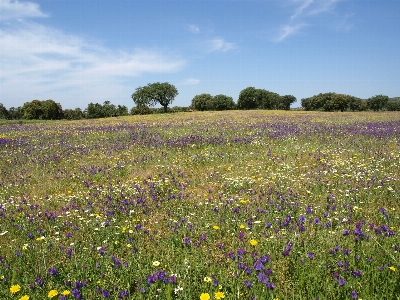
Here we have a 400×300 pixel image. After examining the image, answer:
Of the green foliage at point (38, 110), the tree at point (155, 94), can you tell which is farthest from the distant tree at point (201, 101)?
the green foliage at point (38, 110)

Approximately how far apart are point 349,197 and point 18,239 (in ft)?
23.3

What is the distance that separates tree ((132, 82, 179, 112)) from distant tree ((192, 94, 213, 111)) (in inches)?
1316

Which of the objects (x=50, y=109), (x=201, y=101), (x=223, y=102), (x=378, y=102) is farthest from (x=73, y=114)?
(x=378, y=102)

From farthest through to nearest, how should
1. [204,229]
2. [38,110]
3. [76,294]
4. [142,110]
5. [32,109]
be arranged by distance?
[38,110]
[32,109]
[142,110]
[204,229]
[76,294]

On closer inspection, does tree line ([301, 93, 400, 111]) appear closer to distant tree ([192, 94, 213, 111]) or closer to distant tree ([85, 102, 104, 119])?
distant tree ([192, 94, 213, 111])

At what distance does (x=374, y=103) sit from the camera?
13462 centimetres

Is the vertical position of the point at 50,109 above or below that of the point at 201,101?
below

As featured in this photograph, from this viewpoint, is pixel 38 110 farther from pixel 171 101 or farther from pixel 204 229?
pixel 204 229

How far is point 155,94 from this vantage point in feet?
304

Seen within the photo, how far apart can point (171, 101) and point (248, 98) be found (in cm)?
4211

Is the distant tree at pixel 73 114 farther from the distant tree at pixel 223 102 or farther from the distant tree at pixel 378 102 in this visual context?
the distant tree at pixel 378 102

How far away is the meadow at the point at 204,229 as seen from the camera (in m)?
3.56

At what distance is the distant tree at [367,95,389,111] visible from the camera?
132 meters

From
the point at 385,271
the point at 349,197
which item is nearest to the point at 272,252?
the point at 385,271
